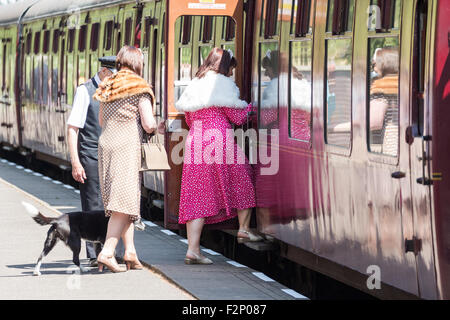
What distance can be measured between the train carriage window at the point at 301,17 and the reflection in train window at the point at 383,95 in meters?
1.52

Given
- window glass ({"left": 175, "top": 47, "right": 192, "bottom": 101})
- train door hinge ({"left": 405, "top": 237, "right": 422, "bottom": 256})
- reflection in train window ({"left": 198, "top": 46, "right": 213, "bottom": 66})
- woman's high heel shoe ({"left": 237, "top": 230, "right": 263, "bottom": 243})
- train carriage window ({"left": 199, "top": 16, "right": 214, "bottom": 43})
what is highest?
train carriage window ({"left": 199, "top": 16, "right": 214, "bottom": 43})

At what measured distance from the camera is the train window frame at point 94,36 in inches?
794

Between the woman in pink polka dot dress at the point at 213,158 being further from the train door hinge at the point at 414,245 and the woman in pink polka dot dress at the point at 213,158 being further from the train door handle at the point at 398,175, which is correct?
the train door hinge at the point at 414,245

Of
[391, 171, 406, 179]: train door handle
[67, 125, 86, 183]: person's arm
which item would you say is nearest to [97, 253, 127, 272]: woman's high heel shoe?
[67, 125, 86, 183]: person's arm

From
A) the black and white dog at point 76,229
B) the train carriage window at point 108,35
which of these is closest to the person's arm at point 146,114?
the black and white dog at point 76,229

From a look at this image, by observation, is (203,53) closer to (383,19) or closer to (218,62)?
(218,62)

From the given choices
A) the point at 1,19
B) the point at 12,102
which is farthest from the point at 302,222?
the point at 1,19

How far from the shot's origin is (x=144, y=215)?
17.0m

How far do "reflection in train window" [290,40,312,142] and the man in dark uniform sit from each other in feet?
4.80

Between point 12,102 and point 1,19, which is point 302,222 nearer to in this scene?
point 12,102

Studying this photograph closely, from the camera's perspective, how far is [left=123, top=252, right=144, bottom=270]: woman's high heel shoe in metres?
10.5

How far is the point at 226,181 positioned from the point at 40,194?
28.1ft

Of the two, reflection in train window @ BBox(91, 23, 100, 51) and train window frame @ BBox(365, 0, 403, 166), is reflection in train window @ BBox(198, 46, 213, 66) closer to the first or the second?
train window frame @ BBox(365, 0, 403, 166)

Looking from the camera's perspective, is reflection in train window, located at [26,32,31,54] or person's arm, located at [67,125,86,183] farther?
reflection in train window, located at [26,32,31,54]
